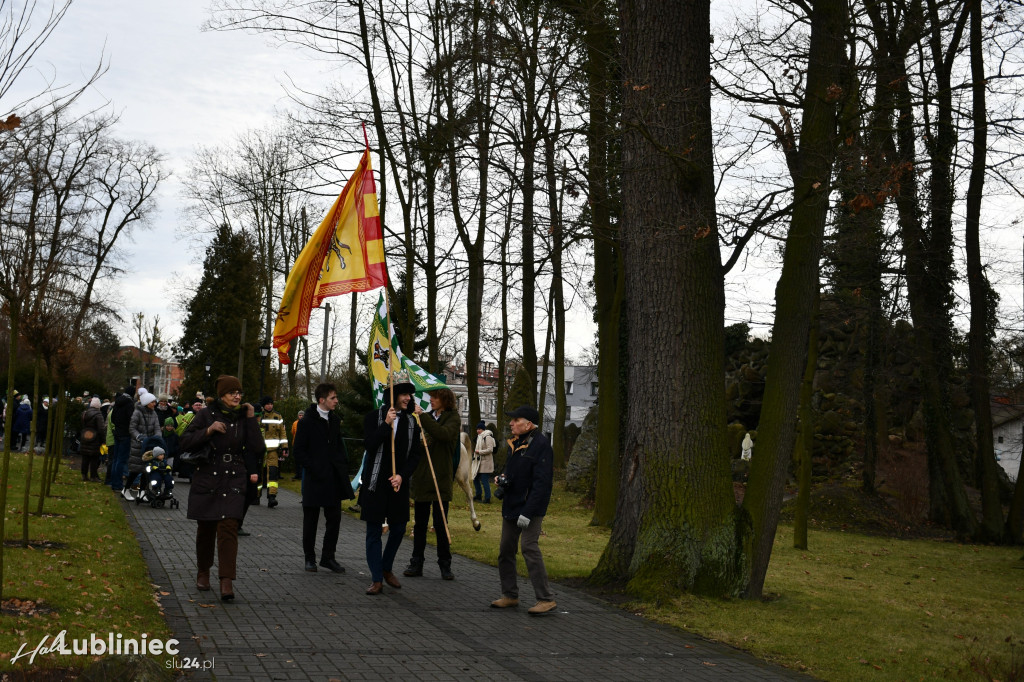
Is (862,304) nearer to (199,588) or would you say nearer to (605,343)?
(605,343)

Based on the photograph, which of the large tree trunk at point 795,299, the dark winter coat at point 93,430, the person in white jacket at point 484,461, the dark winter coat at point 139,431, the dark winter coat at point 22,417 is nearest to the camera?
the large tree trunk at point 795,299

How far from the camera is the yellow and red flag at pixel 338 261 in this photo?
36.8 ft

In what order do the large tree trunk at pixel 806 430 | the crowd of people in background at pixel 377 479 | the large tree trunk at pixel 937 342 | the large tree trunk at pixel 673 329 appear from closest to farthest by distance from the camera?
the crowd of people in background at pixel 377 479 → the large tree trunk at pixel 673 329 → the large tree trunk at pixel 806 430 → the large tree trunk at pixel 937 342

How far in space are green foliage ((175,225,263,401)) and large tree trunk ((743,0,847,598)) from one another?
56.2m

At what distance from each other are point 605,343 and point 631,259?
7.97 m

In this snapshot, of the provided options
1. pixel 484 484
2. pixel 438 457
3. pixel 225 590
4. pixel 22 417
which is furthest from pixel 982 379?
pixel 22 417

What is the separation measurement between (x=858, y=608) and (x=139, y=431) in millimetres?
12734

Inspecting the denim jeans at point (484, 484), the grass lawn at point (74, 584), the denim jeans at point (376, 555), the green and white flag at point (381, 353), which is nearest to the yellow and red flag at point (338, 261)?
the green and white flag at point (381, 353)

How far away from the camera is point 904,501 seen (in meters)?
26.7

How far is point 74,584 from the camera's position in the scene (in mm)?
8852

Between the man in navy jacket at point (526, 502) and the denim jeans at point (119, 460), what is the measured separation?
1296cm

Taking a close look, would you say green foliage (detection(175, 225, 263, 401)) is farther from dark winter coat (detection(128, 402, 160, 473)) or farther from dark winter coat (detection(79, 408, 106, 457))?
dark winter coat (detection(128, 402, 160, 473))

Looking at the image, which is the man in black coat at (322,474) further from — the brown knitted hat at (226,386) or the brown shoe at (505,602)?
the brown shoe at (505,602)

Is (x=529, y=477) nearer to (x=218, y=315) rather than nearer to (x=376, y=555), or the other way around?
(x=376, y=555)
